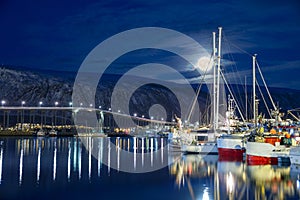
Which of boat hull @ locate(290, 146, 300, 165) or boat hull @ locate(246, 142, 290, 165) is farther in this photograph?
boat hull @ locate(246, 142, 290, 165)

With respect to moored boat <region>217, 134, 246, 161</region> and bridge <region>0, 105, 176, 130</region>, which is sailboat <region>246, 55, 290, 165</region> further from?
bridge <region>0, 105, 176, 130</region>

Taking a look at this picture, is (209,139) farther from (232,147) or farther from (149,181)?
(149,181)

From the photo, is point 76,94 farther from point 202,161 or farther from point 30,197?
point 30,197

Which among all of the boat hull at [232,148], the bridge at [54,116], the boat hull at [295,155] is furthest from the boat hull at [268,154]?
the bridge at [54,116]

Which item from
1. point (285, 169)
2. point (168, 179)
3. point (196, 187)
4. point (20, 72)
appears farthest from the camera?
point (20, 72)

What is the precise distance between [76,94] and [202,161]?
457 ft

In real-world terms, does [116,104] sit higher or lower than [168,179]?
higher

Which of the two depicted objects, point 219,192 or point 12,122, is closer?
point 219,192

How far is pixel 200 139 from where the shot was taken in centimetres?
4906

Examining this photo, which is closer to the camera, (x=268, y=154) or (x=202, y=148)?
(x=268, y=154)

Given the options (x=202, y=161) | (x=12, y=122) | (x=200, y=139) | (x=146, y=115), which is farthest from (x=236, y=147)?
(x=146, y=115)

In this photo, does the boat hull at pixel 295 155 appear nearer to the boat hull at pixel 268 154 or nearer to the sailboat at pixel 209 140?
the boat hull at pixel 268 154

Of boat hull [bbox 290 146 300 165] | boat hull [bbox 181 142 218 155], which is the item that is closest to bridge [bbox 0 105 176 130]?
boat hull [bbox 181 142 218 155]

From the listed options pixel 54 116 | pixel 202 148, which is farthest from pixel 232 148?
pixel 54 116
